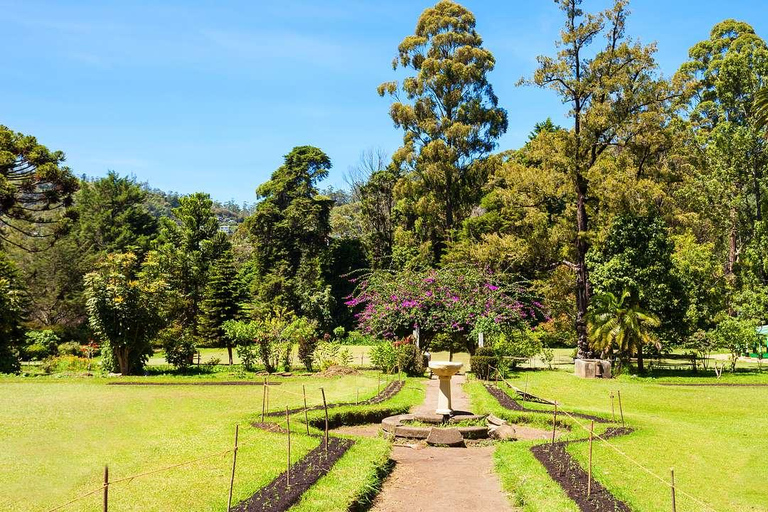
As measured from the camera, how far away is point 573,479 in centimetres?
992

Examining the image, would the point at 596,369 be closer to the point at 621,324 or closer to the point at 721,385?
the point at 621,324

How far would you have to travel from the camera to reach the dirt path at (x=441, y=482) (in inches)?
377

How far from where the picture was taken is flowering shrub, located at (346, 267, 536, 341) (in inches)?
1128

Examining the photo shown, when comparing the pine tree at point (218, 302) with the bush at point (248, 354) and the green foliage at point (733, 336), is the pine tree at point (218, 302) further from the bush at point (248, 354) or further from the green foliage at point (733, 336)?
the green foliage at point (733, 336)

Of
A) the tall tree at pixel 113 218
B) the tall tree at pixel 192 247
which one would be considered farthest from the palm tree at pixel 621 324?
the tall tree at pixel 113 218

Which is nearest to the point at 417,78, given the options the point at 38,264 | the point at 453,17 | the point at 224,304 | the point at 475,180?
the point at 453,17

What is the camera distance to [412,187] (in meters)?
44.7

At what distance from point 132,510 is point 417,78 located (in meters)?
39.5

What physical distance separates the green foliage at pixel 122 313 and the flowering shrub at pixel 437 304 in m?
9.91

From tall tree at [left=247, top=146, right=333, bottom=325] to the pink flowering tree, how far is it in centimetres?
1773

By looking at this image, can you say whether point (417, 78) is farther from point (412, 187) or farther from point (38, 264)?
point (38, 264)

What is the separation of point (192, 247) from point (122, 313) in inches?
1047

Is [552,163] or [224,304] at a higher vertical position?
[552,163]

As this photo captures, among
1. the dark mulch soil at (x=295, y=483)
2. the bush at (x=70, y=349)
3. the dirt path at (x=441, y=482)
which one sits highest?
the bush at (x=70, y=349)
